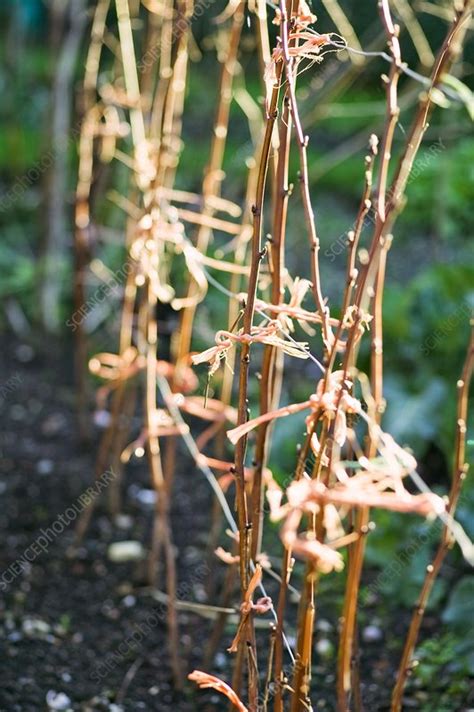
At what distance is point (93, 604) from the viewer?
262cm

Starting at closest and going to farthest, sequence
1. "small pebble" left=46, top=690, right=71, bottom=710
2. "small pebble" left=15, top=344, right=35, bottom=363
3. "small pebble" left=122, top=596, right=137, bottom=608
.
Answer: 1. "small pebble" left=46, top=690, right=71, bottom=710
2. "small pebble" left=122, top=596, right=137, bottom=608
3. "small pebble" left=15, top=344, right=35, bottom=363

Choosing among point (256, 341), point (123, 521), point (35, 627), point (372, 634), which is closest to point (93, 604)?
point (35, 627)

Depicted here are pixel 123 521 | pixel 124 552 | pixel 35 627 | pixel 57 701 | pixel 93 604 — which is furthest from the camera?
pixel 123 521

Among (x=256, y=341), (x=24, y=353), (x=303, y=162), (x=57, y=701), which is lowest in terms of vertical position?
(x=57, y=701)

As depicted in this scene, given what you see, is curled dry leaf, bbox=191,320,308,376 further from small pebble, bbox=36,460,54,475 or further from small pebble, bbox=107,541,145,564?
small pebble, bbox=36,460,54,475

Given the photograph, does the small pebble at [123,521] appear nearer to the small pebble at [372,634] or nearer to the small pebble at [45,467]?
the small pebble at [45,467]

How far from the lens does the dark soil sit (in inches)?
87.1

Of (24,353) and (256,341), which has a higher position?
(256,341)

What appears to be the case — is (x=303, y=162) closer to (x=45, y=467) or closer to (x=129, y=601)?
(x=129, y=601)

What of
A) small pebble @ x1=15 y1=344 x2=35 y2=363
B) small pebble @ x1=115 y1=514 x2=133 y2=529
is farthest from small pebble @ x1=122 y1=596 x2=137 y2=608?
small pebble @ x1=15 y1=344 x2=35 y2=363

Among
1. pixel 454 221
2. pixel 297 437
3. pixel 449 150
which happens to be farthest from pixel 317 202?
pixel 297 437

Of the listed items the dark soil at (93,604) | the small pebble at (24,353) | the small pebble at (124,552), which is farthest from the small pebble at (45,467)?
the small pebble at (24,353)

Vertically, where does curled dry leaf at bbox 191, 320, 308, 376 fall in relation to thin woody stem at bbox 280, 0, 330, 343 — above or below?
below

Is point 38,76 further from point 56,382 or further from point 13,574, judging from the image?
point 13,574
